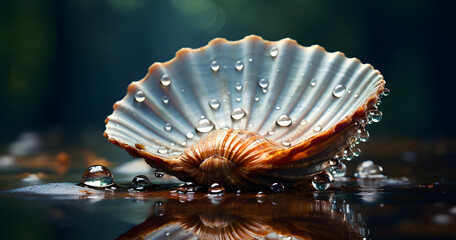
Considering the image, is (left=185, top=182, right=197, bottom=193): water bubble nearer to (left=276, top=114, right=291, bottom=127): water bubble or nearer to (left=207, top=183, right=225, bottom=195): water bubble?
(left=207, top=183, right=225, bottom=195): water bubble

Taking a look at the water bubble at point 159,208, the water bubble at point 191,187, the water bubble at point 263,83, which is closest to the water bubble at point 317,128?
the water bubble at point 263,83

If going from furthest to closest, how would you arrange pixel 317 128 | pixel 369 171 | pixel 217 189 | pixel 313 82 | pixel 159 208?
pixel 369 171 < pixel 313 82 < pixel 317 128 < pixel 217 189 < pixel 159 208

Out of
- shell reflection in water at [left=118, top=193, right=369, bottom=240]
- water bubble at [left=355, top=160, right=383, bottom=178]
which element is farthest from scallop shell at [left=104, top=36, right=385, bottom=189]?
water bubble at [left=355, top=160, right=383, bottom=178]

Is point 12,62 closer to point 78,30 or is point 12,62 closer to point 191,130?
point 78,30

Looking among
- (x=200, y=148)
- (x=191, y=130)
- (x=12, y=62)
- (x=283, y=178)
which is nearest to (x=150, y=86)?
(x=191, y=130)

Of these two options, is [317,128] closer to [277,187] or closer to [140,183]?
[277,187]

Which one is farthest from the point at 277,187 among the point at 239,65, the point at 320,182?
the point at 239,65

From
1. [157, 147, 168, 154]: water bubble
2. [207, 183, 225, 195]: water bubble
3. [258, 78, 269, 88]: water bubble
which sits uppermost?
[258, 78, 269, 88]: water bubble

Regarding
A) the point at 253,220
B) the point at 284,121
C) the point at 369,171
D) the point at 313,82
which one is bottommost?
the point at 253,220
